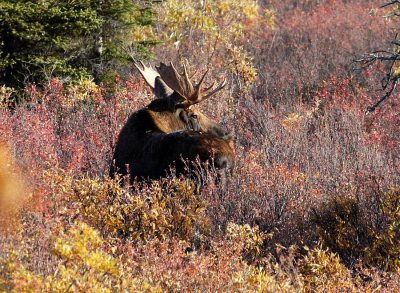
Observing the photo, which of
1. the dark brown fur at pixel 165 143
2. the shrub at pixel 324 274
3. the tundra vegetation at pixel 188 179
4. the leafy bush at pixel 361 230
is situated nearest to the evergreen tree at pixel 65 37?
the tundra vegetation at pixel 188 179

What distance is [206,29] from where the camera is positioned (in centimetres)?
1747

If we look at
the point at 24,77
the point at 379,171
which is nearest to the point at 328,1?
the point at 24,77

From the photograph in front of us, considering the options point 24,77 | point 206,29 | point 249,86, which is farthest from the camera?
point 206,29

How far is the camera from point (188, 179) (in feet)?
23.4

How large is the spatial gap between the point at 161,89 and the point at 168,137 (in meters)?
1.65

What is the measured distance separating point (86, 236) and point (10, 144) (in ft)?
12.0

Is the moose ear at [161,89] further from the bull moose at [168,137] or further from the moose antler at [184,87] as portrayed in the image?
the moose antler at [184,87]

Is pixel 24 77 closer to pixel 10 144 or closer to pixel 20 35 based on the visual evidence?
pixel 20 35

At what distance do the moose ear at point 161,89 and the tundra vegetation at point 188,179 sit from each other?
44cm

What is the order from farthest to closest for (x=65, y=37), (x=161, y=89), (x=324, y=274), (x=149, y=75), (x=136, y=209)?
(x=65, y=37)
(x=149, y=75)
(x=161, y=89)
(x=136, y=209)
(x=324, y=274)

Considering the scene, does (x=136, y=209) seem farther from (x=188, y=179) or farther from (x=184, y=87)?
(x=184, y=87)

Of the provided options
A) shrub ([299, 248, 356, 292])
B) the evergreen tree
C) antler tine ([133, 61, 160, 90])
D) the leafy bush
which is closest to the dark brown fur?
antler tine ([133, 61, 160, 90])

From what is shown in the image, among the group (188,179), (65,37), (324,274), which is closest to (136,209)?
(188,179)

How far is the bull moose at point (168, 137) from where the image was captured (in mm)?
7617
